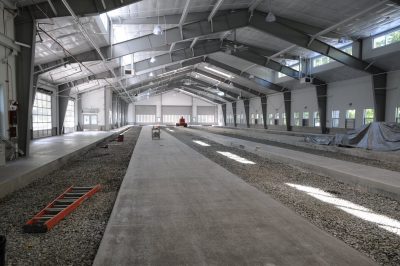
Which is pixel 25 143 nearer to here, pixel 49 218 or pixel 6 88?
pixel 6 88

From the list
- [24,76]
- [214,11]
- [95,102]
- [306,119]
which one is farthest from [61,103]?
[306,119]

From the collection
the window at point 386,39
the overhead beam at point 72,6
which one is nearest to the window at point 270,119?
the window at point 386,39

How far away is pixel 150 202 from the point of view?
618cm

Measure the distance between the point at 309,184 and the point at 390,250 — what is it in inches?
188

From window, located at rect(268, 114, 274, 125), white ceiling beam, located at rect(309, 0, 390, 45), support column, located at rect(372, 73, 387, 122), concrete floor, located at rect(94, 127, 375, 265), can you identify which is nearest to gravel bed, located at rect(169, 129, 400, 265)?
concrete floor, located at rect(94, 127, 375, 265)

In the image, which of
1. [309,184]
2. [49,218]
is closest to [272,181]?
[309,184]

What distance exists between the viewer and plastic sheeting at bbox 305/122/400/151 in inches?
581

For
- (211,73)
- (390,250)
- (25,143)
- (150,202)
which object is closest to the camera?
(390,250)

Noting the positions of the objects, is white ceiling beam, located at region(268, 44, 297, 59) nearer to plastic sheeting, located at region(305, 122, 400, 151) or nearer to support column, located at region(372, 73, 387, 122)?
support column, located at region(372, 73, 387, 122)

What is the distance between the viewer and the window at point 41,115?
72.1 feet

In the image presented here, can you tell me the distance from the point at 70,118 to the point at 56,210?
95.6ft

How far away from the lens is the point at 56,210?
5832mm

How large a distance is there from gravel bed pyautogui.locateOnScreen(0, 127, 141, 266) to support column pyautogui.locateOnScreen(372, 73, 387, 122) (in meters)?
18.6

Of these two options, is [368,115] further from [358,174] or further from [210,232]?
[210,232]
